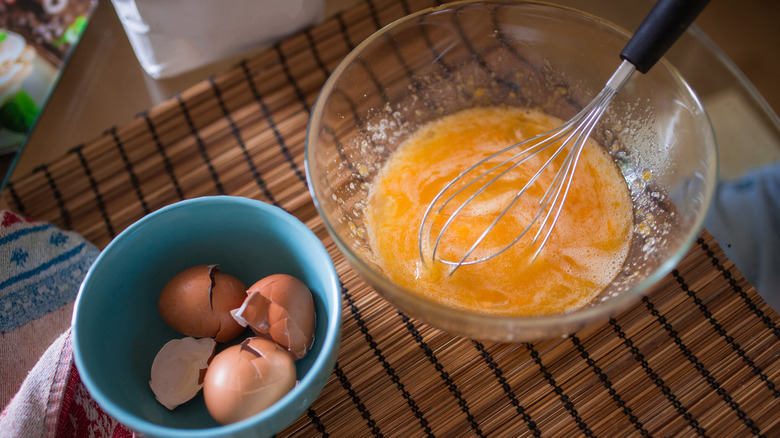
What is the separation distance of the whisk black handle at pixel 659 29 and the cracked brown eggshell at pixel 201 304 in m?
0.45

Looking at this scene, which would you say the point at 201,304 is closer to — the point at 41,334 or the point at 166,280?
the point at 166,280

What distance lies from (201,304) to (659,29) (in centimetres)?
50

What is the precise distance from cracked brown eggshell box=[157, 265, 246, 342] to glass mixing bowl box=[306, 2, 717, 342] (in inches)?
5.1

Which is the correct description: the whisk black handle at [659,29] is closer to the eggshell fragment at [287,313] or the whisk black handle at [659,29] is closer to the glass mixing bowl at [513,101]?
the glass mixing bowl at [513,101]

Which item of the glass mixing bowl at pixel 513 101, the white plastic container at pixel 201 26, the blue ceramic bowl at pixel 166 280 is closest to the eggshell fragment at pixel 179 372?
the blue ceramic bowl at pixel 166 280

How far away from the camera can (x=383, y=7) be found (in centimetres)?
85

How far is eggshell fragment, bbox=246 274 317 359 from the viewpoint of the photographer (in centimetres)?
56

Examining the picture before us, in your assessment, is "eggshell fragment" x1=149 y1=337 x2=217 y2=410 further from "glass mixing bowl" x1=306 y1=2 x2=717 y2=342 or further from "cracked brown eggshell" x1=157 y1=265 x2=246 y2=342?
"glass mixing bowl" x1=306 y1=2 x2=717 y2=342

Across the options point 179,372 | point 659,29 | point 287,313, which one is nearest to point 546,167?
point 659,29

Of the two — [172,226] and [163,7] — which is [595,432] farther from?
[163,7]

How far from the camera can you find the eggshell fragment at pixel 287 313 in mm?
565

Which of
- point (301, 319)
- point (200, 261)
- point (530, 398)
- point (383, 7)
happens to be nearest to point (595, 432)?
point (530, 398)

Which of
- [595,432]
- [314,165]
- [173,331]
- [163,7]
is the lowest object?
[595,432]

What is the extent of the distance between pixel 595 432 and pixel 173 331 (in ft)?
1.49
